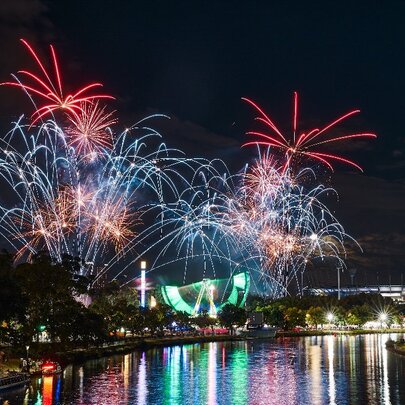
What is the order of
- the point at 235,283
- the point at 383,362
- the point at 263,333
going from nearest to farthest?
the point at 383,362 → the point at 263,333 → the point at 235,283

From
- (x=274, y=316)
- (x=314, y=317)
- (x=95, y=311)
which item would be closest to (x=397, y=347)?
(x=95, y=311)

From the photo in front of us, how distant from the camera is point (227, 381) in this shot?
51938mm

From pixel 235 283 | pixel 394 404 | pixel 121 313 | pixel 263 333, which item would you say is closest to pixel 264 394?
pixel 394 404

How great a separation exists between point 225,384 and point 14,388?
15092 mm

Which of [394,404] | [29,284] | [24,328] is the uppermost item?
[29,284]

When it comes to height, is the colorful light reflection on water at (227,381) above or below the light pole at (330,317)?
below

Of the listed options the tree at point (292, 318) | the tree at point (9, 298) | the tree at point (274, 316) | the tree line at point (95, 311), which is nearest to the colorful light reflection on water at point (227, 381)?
the tree line at point (95, 311)

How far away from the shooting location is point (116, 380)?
2056 inches

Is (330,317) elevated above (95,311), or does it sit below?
above

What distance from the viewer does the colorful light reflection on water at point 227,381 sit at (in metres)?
42.4

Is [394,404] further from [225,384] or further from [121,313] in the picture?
[121,313]

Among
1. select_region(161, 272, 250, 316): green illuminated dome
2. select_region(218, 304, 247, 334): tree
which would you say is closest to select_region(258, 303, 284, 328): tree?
select_region(218, 304, 247, 334): tree

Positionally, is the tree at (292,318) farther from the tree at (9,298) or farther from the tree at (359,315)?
the tree at (9,298)

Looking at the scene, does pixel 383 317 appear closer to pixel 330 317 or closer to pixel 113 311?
pixel 330 317
